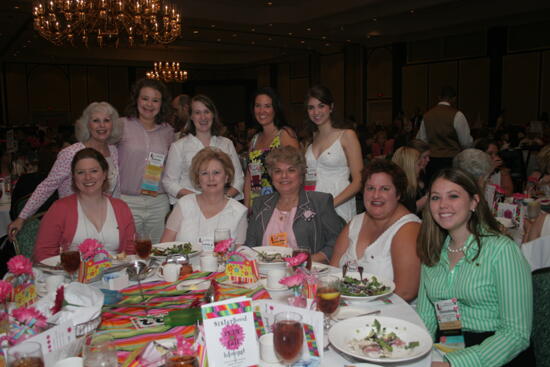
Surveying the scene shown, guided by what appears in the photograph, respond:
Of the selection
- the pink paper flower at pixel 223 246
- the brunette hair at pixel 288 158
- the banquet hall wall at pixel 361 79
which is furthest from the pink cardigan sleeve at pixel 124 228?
the banquet hall wall at pixel 361 79

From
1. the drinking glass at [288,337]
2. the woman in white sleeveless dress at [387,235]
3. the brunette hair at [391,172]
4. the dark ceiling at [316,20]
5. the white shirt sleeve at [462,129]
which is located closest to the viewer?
the drinking glass at [288,337]

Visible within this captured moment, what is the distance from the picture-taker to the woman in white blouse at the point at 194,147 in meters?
3.90

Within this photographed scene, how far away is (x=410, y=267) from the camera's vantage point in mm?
2322

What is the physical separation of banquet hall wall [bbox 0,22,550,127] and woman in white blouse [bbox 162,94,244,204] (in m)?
8.15

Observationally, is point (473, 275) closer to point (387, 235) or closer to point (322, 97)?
point (387, 235)

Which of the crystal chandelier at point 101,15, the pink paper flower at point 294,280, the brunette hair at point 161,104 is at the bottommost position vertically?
the pink paper flower at point 294,280

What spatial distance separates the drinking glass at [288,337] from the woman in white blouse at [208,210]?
1.68 metres

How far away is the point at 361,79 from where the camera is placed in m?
15.6

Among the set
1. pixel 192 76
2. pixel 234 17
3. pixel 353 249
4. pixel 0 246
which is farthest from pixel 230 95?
pixel 353 249

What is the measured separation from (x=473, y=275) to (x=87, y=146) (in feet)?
9.34

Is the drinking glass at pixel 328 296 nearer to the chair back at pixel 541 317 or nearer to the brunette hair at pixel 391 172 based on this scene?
the chair back at pixel 541 317

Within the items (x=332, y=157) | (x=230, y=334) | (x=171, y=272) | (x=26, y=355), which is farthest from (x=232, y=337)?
(x=332, y=157)

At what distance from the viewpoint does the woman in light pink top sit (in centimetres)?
329

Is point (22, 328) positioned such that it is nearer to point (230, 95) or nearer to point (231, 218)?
point (231, 218)
